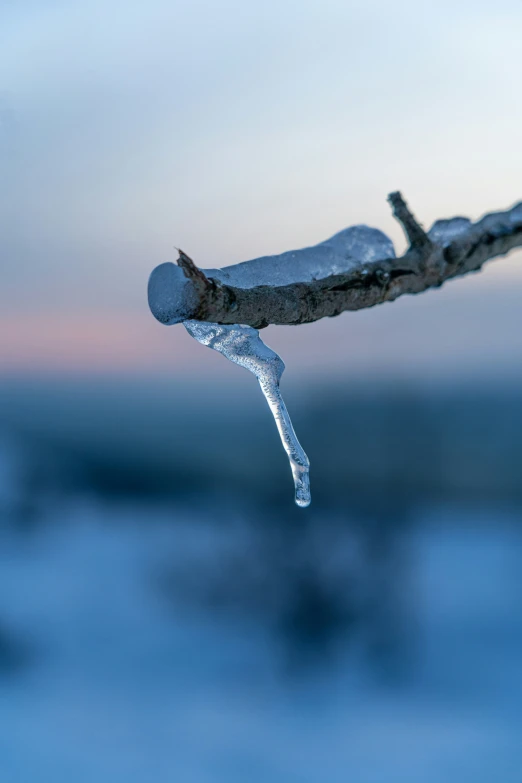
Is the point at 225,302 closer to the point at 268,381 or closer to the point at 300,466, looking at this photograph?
the point at 268,381

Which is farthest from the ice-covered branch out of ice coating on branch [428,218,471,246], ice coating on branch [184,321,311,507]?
ice coating on branch [184,321,311,507]

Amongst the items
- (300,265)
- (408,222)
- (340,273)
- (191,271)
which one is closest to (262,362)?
(300,265)

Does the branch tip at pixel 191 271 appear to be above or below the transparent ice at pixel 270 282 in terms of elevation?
below

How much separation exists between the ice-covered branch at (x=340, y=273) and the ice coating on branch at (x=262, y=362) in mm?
285

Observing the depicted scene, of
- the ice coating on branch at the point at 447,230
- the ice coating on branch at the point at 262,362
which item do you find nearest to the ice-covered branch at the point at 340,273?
the ice coating on branch at the point at 447,230

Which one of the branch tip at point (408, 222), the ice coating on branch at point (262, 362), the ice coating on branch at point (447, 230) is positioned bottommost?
the ice coating on branch at point (262, 362)

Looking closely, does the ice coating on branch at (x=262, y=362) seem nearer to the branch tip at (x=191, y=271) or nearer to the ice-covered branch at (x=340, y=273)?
the ice-covered branch at (x=340, y=273)

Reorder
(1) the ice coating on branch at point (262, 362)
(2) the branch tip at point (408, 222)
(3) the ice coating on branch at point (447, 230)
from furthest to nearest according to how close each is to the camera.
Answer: (1) the ice coating on branch at point (262, 362) < (3) the ice coating on branch at point (447, 230) < (2) the branch tip at point (408, 222)

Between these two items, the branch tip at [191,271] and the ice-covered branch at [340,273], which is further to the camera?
the ice-covered branch at [340,273]

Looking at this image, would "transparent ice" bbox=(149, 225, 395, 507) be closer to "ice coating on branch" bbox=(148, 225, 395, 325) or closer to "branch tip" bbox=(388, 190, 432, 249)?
"ice coating on branch" bbox=(148, 225, 395, 325)

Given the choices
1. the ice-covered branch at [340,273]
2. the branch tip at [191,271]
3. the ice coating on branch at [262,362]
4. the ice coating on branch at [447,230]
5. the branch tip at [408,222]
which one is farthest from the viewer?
the ice coating on branch at [262,362]

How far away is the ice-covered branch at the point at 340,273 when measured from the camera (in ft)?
5.51

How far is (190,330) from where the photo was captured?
2264 mm

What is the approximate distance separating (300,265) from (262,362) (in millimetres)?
469
